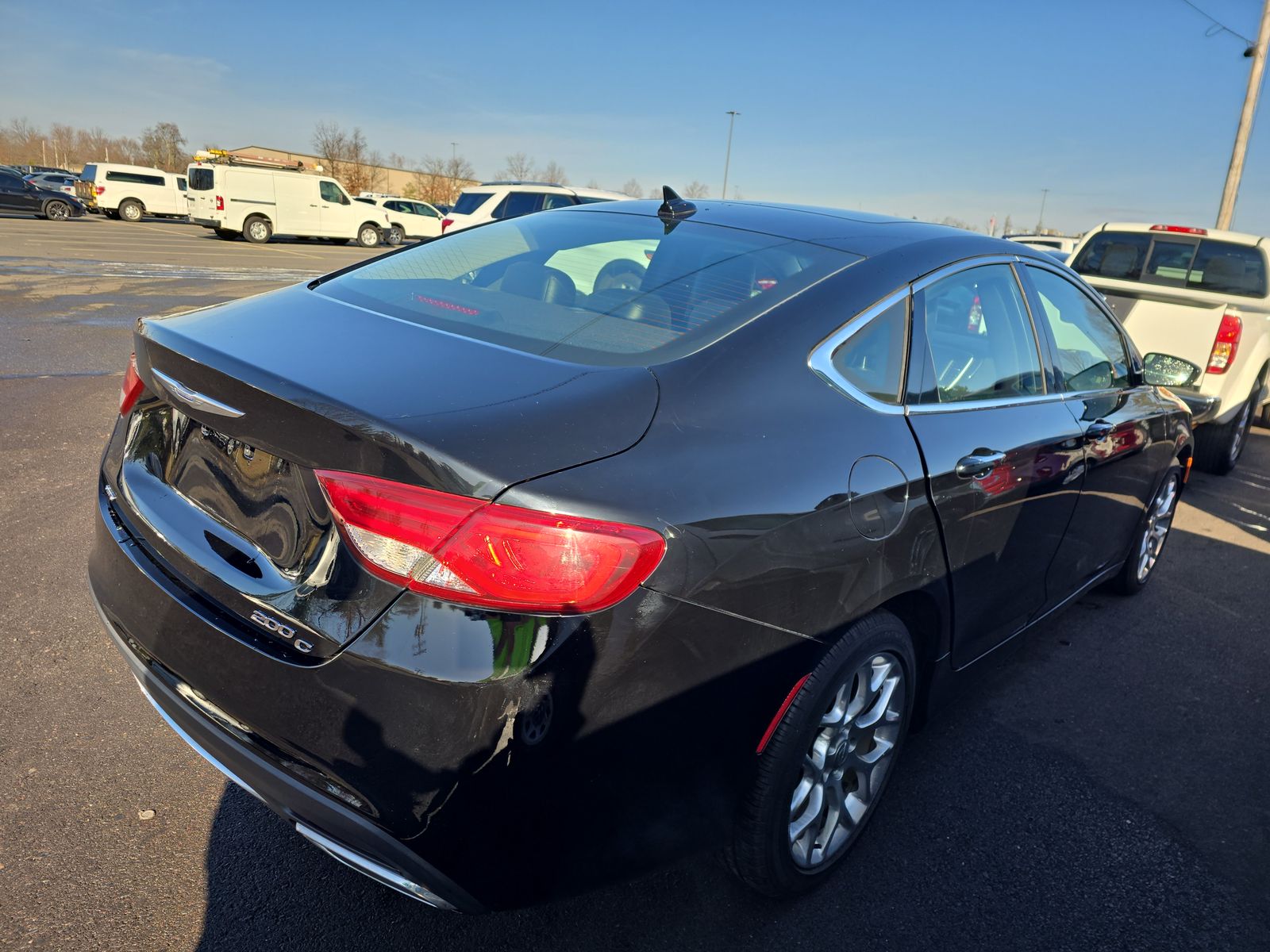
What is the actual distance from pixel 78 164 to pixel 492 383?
148m

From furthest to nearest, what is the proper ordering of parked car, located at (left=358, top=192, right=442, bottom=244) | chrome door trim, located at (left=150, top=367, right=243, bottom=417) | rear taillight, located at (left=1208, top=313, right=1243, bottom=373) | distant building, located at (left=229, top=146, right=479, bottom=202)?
distant building, located at (left=229, top=146, right=479, bottom=202) → parked car, located at (left=358, top=192, right=442, bottom=244) → rear taillight, located at (left=1208, top=313, right=1243, bottom=373) → chrome door trim, located at (left=150, top=367, right=243, bottom=417)

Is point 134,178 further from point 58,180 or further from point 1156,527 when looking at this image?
point 1156,527

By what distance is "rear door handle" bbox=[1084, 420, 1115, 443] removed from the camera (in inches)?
127

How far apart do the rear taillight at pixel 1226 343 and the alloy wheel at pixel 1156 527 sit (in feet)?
9.16

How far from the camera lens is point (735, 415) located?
1.94 metres

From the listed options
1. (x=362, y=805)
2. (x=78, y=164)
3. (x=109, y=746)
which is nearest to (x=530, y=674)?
(x=362, y=805)

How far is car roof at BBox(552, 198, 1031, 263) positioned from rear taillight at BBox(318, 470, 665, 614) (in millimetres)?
1383

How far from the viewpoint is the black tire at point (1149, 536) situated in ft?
14.3

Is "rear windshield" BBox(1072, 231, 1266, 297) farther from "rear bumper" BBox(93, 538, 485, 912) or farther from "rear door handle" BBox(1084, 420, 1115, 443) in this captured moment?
"rear bumper" BBox(93, 538, 485, 912)

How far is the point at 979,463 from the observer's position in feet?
8.28

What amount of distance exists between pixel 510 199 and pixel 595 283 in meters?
14.8

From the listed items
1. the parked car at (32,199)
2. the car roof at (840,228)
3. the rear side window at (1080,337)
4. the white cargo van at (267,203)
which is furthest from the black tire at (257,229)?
the rear side window at (1080,337)

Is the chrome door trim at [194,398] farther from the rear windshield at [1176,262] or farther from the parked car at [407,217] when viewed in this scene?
the parked car at [407,217]

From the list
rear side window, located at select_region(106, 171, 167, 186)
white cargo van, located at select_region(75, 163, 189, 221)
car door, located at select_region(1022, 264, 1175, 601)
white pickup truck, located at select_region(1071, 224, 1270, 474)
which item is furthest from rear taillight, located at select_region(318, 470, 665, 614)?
rear side window, located at select_region(106, 171, 167, 186)
